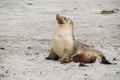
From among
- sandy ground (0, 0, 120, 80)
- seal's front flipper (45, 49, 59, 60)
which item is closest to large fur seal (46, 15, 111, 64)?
seal's front flipper (45, 49, 59, 60)

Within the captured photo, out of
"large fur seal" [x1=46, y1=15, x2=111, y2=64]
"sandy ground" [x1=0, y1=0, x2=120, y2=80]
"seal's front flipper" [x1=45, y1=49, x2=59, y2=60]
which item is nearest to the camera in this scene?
"sandy ground" [x1=0, y1=0, x2=120, y2=80]

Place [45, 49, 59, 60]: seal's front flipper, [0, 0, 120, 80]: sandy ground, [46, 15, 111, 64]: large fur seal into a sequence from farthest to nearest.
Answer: [45, 49, 59, 60]: seal's front flipper → [46, 15, 111, 64]: large fur seal → [0, 0, 120, 80]: sandy ground

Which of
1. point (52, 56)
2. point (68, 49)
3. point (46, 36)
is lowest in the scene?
point (46, 36)

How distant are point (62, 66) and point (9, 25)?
21.0 feet

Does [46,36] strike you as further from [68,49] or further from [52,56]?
[68,49]

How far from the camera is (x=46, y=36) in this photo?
42.0 ft

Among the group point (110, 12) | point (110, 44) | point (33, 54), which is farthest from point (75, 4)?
point (33, 54)

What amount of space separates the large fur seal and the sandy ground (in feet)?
0.60

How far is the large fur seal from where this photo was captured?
28.9 ft

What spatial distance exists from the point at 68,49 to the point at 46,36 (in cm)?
405

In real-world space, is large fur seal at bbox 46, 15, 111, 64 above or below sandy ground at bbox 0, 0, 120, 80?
above

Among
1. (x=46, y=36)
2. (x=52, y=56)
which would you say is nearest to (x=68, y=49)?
(x=52, y=56)

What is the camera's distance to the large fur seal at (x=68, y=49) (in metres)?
8.80

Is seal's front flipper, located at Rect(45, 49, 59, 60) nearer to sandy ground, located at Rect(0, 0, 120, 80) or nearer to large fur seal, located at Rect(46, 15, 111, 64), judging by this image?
large fur seal, located at Rect(46, 15, 111, 64)
